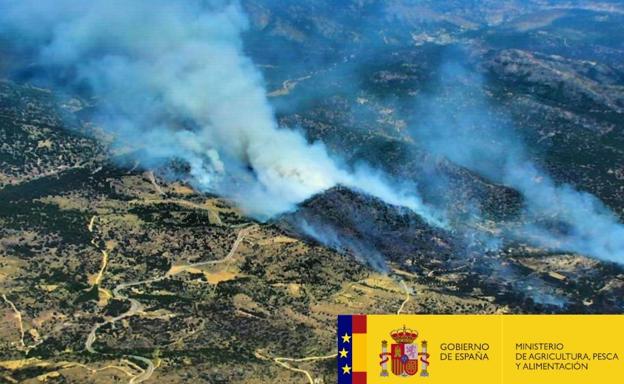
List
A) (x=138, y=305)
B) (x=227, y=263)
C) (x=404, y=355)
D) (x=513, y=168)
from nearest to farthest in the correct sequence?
(x=404, y=355), (x=138, y=305), (x=227, y=263), (x=513, y=168)

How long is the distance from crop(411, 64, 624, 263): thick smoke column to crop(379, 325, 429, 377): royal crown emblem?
56250 mm

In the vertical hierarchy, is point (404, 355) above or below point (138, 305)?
below

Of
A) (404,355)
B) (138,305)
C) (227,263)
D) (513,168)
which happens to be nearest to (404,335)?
(404,355)

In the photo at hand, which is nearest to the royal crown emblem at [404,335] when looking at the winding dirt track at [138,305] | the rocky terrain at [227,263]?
the rocky terrain at [227,263]

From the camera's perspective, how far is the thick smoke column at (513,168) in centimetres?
11544

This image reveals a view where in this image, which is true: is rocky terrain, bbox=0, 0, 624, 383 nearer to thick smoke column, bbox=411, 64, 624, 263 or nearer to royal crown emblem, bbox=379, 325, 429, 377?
thick smoke column, bbox=411, 64, 624, 263

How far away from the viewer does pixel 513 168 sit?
14550 cm

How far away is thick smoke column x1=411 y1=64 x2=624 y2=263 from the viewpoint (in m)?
115

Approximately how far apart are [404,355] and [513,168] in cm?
9034

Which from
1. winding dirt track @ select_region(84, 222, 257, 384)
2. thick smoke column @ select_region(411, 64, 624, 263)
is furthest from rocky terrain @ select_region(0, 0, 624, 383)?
thick smoke column @ select_region(411, 64, 624, 263)

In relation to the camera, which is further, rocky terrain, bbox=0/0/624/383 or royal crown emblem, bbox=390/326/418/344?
rocky terrain, bbox=0/0/624/383

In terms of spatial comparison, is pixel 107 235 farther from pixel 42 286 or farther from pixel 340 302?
pixel 340 302

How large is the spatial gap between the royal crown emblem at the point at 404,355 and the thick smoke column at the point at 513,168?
185 ft

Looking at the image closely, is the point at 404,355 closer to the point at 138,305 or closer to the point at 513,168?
the point at 138,305
